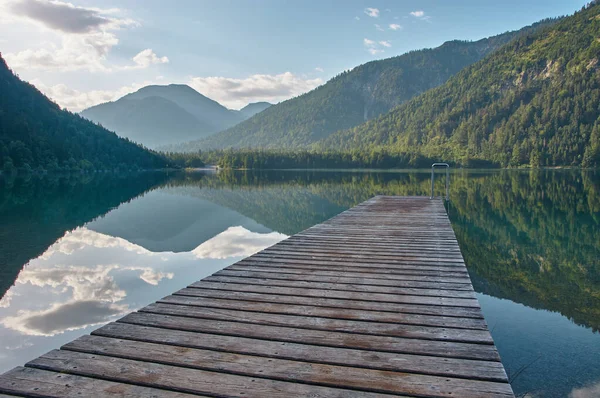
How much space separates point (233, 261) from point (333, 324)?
8492 mm

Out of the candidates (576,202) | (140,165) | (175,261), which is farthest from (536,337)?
(140,165)

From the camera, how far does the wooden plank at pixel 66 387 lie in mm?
2951

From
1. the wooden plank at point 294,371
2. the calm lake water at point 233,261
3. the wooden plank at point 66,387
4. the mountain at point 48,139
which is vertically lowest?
the calm lake water at point 233,261

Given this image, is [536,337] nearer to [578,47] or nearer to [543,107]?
[543,107]

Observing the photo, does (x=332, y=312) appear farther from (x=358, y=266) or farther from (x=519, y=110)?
(x=519, y=110)

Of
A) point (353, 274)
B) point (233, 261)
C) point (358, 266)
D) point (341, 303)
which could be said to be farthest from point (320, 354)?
point (233, 261)

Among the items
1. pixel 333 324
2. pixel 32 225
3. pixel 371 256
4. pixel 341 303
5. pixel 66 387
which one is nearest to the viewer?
pixel 66 387

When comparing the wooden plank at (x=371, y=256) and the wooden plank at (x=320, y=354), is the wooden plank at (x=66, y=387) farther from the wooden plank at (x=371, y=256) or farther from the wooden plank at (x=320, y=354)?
the wooden plank at (x=371, y=256)

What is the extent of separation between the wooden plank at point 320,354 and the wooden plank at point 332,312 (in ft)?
2.68

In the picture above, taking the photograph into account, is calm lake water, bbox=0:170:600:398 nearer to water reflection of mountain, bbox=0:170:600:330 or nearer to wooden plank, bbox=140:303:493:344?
water reflection of mountain, bbox=0:170:600:330

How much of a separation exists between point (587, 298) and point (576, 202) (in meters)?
20.2

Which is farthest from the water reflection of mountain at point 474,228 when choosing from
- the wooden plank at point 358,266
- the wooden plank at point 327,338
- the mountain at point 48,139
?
the mountain at point 48,139

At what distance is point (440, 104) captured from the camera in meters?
172

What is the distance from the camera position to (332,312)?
4680mm
